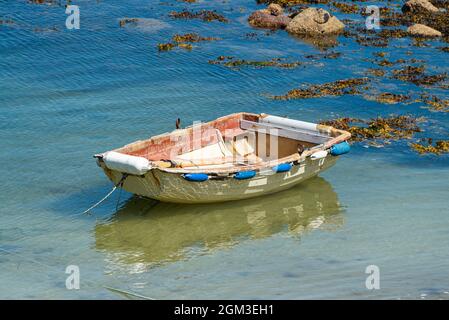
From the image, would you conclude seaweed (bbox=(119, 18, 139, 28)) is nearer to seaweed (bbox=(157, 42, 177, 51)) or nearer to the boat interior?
seaweed (bbox=(157, 42, 177, 51))

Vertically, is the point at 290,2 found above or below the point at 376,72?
above

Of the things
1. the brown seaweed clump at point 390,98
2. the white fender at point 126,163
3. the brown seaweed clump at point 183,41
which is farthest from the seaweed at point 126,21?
the white fender at point 126,163

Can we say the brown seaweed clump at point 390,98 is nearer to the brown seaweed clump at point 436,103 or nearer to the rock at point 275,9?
the brown seaweed clump at point 436,103

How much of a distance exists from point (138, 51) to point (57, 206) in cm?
1431

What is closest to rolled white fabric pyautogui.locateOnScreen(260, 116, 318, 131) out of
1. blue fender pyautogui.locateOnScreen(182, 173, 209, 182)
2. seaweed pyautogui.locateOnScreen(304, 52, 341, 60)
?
blue fender pyautogui.locateOnScreen(182, 173, 209, 182)

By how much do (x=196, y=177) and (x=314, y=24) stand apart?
19.0m

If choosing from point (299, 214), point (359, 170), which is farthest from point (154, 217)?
point (359, 170)

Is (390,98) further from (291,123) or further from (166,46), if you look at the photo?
(166,46)

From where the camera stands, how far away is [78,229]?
21.0 metres

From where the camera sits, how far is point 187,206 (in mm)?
22047

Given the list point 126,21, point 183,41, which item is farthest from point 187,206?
point 126,21

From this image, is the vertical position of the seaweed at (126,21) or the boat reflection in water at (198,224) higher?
the seaweed at (126,21)

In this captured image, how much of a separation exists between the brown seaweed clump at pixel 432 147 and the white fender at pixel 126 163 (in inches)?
382

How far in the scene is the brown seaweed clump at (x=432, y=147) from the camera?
2614 cm
